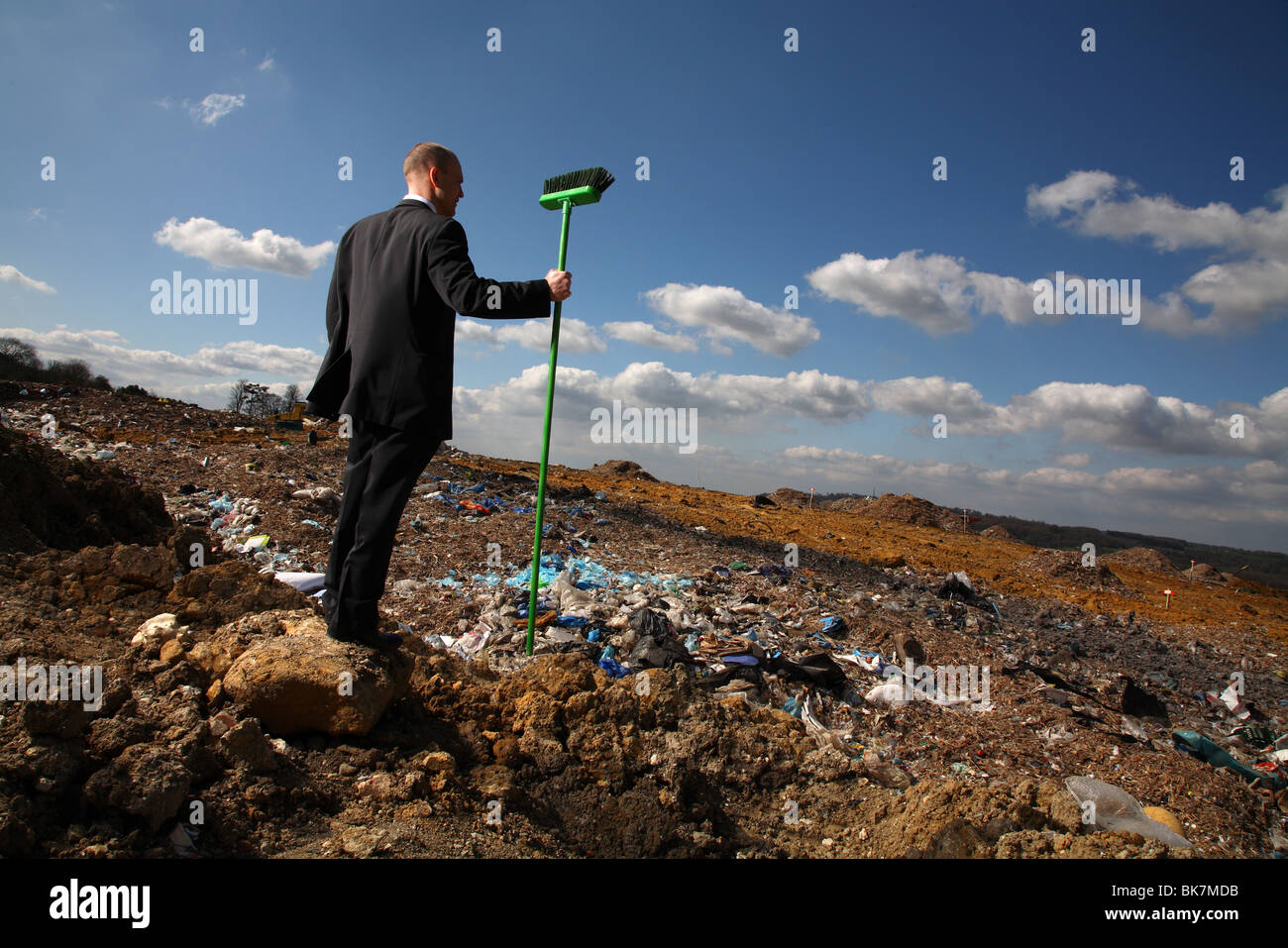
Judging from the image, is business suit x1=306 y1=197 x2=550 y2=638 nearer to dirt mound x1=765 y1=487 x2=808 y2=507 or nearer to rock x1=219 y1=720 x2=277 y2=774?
rock x1=219 y1=720 x2=277 y2=774

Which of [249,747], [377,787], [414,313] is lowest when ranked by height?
[377,787]

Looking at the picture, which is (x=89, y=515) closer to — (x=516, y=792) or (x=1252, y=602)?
(x=516, y=792)

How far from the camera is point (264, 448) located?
10.8m

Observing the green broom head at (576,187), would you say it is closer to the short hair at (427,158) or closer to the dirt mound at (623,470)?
the short hair at (427,158)

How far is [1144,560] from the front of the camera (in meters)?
20.7

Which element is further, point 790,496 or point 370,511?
point 790,496

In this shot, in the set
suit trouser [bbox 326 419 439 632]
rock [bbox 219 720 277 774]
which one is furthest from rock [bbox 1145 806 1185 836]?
rock [bbox 219 720 277 774]

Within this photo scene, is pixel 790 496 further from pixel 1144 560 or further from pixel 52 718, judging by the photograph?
pixel 52 718

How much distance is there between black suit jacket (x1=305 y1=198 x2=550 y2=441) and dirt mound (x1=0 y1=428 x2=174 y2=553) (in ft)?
8.62

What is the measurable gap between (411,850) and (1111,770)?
4.84m

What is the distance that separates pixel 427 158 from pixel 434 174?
0.08 meters

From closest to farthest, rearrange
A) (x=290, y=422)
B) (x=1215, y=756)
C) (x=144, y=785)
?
(x=144, y=785)
(x=1215, y=756)
(x=290, y=422)

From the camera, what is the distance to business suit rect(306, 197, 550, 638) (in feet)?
7.63

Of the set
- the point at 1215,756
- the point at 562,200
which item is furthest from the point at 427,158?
the point at 1215,756
